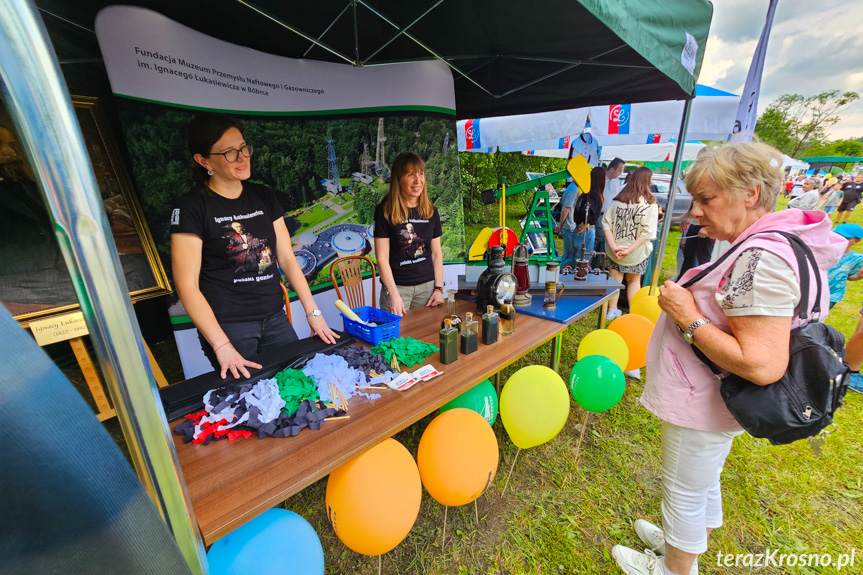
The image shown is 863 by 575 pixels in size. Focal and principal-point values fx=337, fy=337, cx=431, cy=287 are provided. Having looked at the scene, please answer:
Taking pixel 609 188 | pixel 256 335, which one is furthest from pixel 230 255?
pixel 609 188

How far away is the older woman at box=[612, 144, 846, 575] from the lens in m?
0.95

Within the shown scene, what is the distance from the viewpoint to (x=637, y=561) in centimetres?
158

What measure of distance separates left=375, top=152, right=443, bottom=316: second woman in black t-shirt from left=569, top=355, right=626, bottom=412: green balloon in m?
1.02

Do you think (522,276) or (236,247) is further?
(522,276)

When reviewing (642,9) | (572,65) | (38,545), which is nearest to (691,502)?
(38,545)

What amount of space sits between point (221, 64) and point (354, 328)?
7.76ft

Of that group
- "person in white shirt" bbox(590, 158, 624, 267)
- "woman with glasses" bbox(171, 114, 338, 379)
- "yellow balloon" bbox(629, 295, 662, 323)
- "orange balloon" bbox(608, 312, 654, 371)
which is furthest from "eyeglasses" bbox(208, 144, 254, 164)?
"person in white shirt" bbox(590, 158, 624, 267)

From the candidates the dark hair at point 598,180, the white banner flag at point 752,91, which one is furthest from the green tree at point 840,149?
the white banner flag at point 752,91

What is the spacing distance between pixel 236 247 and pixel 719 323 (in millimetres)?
1960

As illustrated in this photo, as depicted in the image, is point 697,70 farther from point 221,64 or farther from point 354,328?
point 221,64

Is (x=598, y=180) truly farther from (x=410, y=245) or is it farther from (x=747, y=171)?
(x=747, y=171)

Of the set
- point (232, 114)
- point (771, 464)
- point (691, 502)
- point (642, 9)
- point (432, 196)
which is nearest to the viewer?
point (691, 502)

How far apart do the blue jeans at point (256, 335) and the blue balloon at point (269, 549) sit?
85 centimetres

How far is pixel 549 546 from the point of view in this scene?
5.65ft
